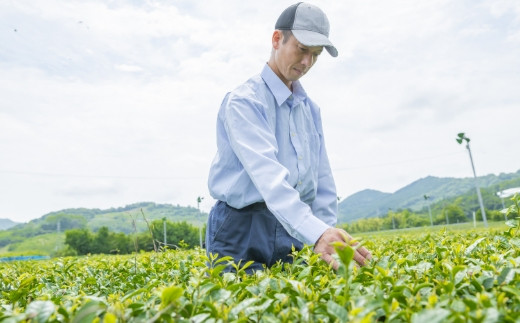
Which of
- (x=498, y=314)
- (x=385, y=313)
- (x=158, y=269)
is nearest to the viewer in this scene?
(x=498, y=314)

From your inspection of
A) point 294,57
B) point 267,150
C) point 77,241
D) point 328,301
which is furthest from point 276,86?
point 77,241

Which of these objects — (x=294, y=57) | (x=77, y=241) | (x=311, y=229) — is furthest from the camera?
(x=77, y=241)

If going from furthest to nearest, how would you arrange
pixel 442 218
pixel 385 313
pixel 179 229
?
1. pixel 442 218
2. pixel 179 229
3. pixel 385 313

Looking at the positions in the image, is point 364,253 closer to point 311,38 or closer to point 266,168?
point 266,168

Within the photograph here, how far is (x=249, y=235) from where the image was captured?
2.62 metres

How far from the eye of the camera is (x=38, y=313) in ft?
3.49

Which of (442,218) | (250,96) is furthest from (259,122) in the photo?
(442,218)

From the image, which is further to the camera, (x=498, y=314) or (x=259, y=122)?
(x=259, y=122)

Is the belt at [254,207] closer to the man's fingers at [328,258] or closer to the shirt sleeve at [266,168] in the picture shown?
the shirt sleeve at [266,168]

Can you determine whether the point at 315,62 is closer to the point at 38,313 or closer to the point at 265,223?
the point at 265,223

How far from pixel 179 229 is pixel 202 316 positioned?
57.2m

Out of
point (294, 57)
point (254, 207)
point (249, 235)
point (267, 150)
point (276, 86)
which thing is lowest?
point (249, 235)

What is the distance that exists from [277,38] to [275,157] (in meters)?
0.93

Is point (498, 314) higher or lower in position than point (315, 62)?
lower
